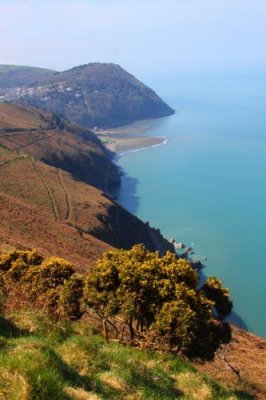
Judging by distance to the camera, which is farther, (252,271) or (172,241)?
(172,241)

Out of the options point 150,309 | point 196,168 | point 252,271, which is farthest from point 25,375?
point 196,168

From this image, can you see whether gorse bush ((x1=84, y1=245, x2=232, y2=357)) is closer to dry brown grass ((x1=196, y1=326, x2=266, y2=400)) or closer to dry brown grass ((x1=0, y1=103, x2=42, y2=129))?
dry brown grass ((x1=196, y1=326, x2=266, y2=400))

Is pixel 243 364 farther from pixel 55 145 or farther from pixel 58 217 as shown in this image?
pixel 55 145

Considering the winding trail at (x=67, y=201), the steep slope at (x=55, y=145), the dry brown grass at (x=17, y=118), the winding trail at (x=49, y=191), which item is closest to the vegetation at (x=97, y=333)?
the winding trail at (x=67, y=201)

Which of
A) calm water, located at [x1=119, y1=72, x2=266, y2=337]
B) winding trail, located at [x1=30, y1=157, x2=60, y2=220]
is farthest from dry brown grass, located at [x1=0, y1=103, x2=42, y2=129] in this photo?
winding trail, located at [x1=30, y1=157, x2=60, y2=220]

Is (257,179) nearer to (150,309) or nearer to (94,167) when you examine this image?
(94,167)

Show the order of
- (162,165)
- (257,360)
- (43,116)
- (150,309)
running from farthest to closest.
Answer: (43,116) → (162,165) → (257,360) → (150,309)
